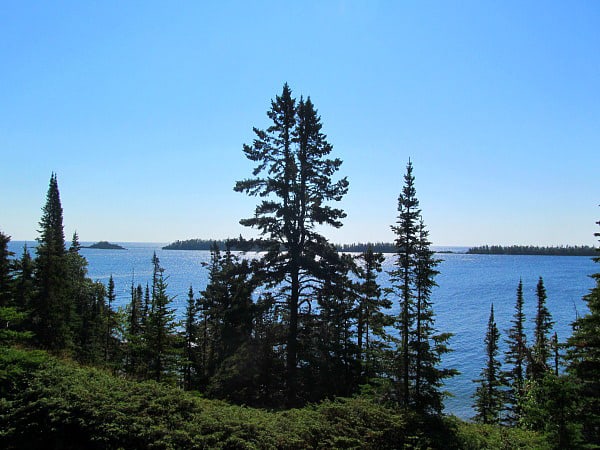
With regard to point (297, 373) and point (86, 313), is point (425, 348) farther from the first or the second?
point (86, 313)

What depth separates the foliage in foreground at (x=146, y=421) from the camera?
9.58 meters

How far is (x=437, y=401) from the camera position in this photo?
15.7m

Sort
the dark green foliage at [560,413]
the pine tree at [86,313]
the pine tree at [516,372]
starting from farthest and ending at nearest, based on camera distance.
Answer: the pine tree at [86,313]
the pine tree at [516,372]
the dark green foliage at [560,413]

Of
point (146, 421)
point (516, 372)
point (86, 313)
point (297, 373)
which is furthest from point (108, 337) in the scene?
point (516, 372)

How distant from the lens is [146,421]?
9719 mm

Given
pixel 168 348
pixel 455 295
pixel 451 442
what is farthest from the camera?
pixel 455 295

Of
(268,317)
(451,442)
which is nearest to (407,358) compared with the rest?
(451,442)

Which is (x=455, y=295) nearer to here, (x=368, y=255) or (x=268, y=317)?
(x=368, y=255)

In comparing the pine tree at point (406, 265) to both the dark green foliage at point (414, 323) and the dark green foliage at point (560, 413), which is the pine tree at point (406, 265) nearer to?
the dark green foliage at point (414, 323)

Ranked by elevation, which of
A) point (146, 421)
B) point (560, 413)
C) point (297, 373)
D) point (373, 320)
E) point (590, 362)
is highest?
point (373, 320)

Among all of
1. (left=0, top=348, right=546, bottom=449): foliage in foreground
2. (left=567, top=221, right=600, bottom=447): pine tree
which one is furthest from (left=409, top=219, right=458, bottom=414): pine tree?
(left=567, top=221, right=600, bottom=447): pine tree

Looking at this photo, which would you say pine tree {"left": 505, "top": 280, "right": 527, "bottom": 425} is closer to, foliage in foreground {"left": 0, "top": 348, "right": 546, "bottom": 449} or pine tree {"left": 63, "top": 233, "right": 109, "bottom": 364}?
foliage in foreground {"left": 0, "top": 348, "right": 546, "bottom": 449}

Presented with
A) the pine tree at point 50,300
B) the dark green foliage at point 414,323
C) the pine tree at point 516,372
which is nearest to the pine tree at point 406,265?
the dark green foliage at point 414,323

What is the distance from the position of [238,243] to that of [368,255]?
1122 centimetres
